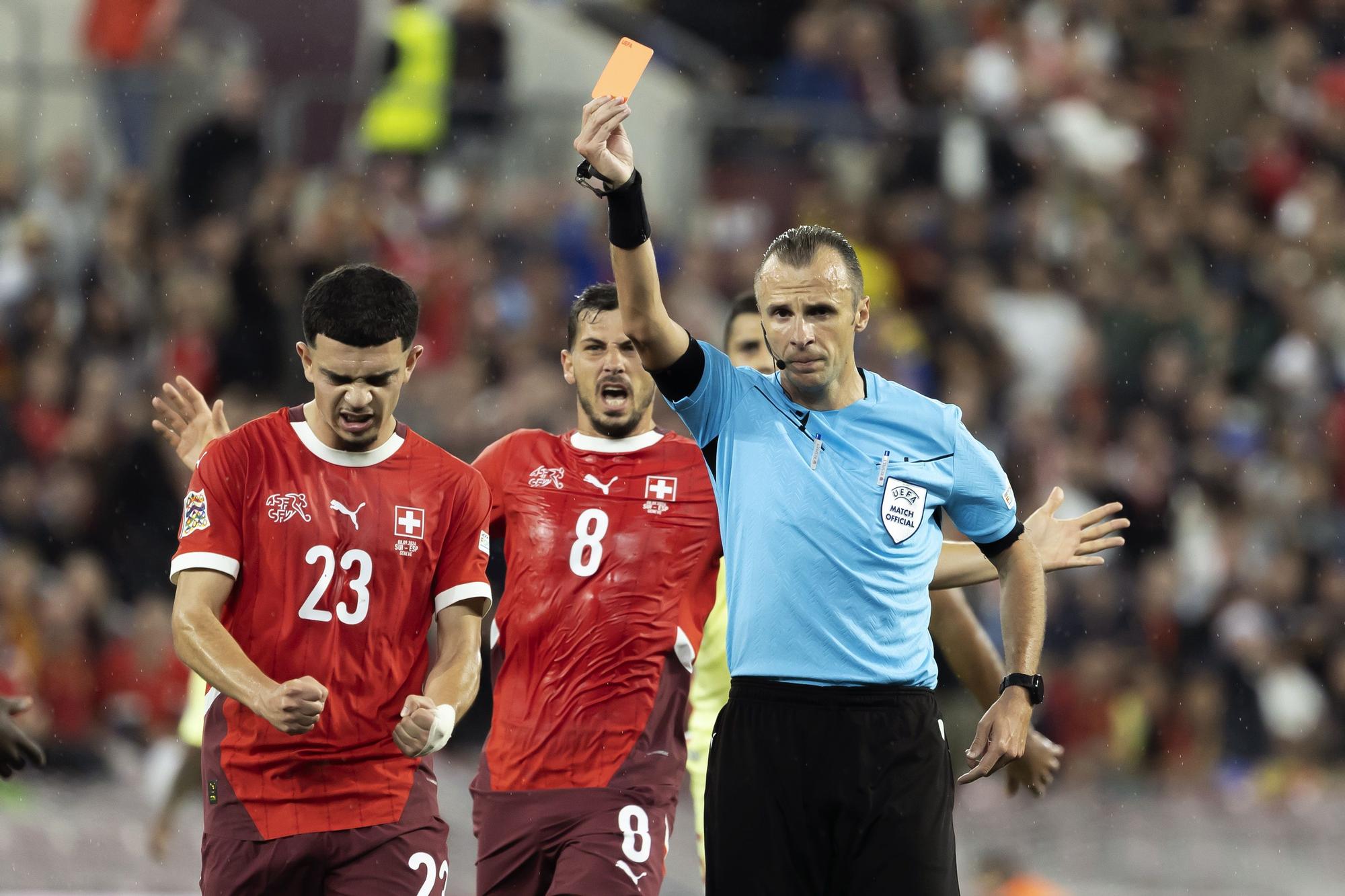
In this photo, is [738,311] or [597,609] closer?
[597,609]

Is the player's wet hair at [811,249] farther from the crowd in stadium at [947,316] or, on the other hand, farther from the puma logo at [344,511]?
the crowd in stadium at [947,316]

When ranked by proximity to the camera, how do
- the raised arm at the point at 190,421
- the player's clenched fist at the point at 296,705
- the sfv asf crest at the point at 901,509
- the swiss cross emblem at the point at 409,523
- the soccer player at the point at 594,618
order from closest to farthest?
the player's clenched fist at the point at 296,705 → the sfv asf crest at the point at 901,509 → the swiss cross emblem at the point at 409,523 → the soccer player at the point at 594,618 → the raised arm at the point at 190,421

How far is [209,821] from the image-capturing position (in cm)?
532

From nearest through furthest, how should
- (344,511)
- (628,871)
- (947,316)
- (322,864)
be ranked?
(322,864) → (344,511) → (628,871) → (947,316)

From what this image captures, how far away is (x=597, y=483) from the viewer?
20.7 ft

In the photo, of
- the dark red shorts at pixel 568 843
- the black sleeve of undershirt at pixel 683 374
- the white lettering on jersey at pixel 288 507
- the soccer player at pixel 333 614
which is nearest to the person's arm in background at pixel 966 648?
the dark red shorts at pixel 568 843

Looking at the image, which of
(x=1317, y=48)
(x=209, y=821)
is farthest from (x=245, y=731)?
(x=1317, y=48)

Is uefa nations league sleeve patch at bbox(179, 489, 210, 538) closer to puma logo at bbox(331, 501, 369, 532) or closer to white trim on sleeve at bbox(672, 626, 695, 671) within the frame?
puma logo at bbox(331, 501, 369, 532)

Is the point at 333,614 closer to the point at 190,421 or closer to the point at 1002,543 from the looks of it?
the point at 190,421

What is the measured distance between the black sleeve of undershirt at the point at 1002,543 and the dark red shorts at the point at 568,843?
4.51 ft

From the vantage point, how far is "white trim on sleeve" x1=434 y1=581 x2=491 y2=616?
5430 millimetres

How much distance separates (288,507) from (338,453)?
237mm

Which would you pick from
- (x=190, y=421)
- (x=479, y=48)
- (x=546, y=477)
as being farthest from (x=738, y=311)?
(x=479, y=48)

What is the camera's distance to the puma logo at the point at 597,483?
20.6ft
